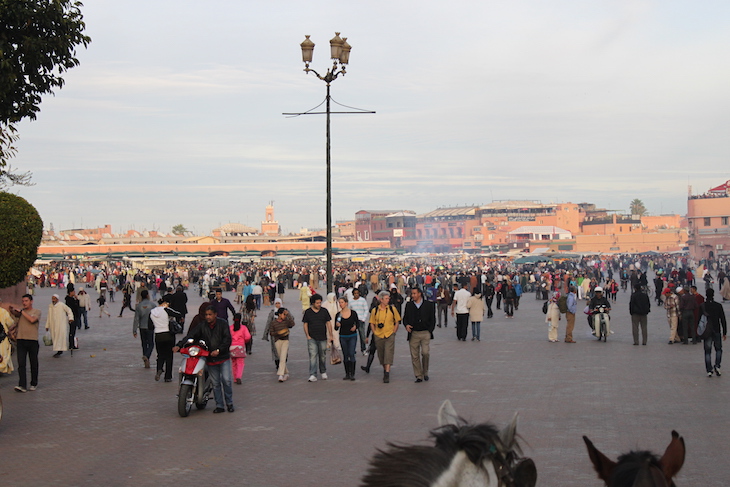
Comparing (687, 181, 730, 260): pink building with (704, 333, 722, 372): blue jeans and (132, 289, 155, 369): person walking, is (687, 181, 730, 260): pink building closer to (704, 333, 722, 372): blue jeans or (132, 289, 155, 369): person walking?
(704, 333, 722, 372): blue jeans

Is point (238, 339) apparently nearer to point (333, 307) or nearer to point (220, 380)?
point (220, 380)

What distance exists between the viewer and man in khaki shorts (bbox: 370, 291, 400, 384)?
12.4 m

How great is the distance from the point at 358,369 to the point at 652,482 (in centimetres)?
1208

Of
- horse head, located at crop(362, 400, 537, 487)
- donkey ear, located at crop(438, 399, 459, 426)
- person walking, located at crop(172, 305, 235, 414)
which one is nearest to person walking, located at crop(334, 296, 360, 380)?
person walking, located at crop(172, 305, 235, 414)

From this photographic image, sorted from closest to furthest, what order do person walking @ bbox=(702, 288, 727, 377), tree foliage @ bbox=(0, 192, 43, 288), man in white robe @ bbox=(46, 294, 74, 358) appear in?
person walking @ bbox=(702, 288, 727, 377) < man in white robe @ bbox=(46, 294, 74, 358) < tree foliage @ bbox=(0, 192, 43, 288)

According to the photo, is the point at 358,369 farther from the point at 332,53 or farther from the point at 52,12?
the point at 52,12

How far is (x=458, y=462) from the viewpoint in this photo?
2.01 m

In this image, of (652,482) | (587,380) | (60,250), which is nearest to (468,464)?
(652,482)

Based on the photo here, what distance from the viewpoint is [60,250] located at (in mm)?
99812

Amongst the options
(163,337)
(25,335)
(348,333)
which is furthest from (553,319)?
(25,335)

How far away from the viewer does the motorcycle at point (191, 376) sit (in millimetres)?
9688

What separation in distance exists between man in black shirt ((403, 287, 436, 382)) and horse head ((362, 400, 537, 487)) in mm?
10026

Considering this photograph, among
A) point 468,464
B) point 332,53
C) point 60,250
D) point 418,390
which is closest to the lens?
point 468,464

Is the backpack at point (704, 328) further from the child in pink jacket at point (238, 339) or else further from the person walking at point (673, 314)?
the child in pink jacket at point (238, 339)
